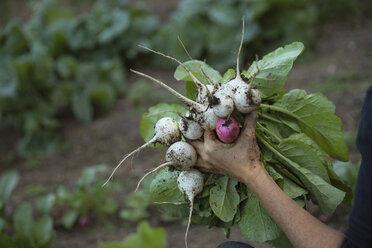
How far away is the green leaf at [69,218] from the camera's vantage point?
2951mm

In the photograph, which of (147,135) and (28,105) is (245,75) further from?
Result: (28,105)

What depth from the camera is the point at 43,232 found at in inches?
103

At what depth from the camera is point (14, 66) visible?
4617 mm

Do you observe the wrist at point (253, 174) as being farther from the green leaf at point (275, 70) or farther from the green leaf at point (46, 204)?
the green leaf at point (46, 204)

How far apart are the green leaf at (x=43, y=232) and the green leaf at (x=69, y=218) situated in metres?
0.32

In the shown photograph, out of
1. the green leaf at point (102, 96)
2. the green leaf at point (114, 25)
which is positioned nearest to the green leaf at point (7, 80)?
the green leaf at point (102, 96)

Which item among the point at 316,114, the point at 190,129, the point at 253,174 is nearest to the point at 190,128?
the point at 190,129

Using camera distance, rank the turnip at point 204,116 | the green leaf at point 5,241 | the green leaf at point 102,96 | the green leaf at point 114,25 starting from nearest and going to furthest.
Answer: the turnip at point 204,116 → the green leaf at point 5,241 → the green leaf at point 102,96 → the green leaf at point 114,25

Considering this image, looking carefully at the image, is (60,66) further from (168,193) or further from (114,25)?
(168,193)

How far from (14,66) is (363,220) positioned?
14.1 ft

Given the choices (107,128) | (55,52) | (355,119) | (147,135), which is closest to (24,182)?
(107,128)

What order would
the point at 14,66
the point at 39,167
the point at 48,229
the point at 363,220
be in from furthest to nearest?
the point at 14,66, the point at 39,167, the point at 48,229, the point at 363,220

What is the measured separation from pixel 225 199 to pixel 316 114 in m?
0.56

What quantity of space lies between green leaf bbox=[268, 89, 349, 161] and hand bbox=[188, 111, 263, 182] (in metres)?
0.32
